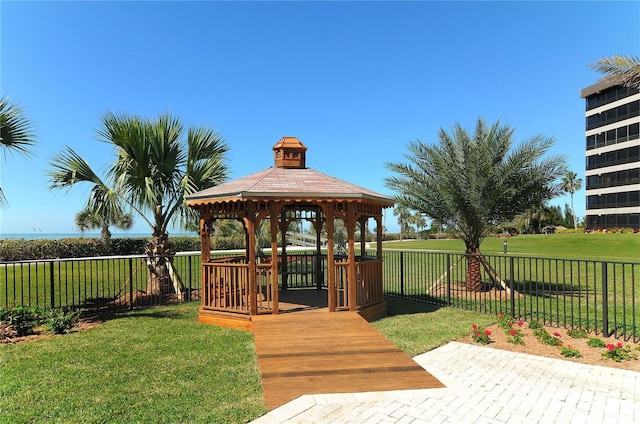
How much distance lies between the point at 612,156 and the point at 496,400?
174 feet

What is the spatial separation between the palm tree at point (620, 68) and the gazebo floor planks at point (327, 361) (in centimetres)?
1014

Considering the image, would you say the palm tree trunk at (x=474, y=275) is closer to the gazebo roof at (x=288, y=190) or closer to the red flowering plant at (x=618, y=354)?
the gazebo roof at (x=288, y=190)

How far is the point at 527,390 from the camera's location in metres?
4.47

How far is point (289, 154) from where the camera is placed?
9.88 meters

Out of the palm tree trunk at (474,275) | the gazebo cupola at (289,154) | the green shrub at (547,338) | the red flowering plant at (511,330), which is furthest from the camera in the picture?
the palm tree trunk at (474,275)

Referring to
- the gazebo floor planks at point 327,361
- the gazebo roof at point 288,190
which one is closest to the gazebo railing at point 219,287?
the gazebo floor planks at point 327,361

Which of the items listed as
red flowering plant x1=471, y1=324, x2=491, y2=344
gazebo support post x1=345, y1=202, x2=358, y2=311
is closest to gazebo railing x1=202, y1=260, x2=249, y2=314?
gazebo support post x1=345, y1=202, x2=358, y2=311

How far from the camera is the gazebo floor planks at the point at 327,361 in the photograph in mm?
4371

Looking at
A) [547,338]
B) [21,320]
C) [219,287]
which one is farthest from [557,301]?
[21,320]

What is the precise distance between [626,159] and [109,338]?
5364 cm

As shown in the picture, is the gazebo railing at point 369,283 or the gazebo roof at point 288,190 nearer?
the gazebo roof at point 288,190

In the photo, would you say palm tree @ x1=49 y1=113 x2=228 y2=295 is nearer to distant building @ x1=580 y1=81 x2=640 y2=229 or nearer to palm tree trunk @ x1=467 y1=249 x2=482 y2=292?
palm tree trunk @ x1=467 y1=249 x2=482 y2=292

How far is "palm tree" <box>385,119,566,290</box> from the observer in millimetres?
11250

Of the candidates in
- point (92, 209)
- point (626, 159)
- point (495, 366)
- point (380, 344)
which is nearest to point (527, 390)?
point (495, 366)
